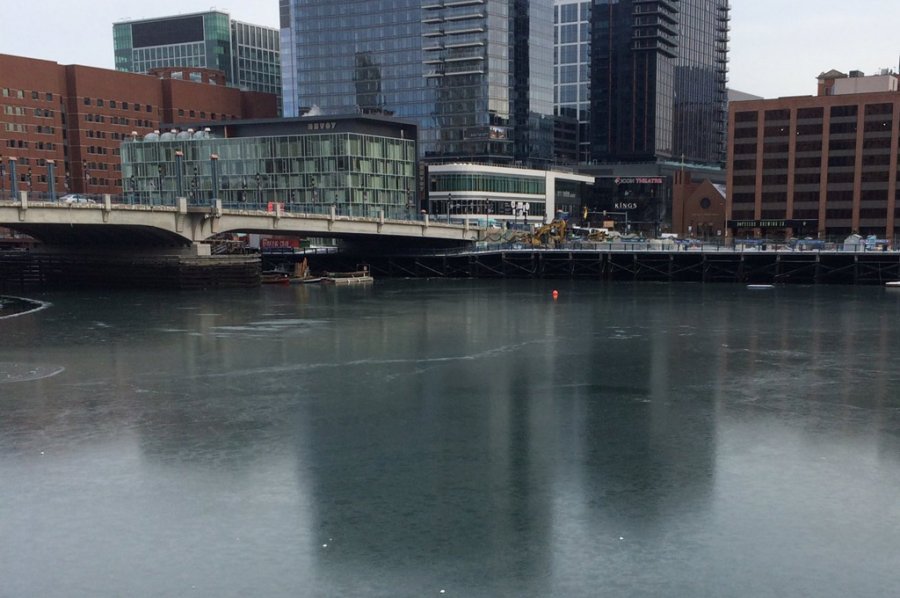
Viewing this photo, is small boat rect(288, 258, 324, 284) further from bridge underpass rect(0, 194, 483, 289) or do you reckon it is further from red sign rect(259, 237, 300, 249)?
red sign rect(259, 237, 300, 249)

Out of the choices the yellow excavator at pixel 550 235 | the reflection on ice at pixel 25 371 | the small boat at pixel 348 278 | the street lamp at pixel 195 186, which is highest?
the street lamp at pixel 195 186

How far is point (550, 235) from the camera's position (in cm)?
11006

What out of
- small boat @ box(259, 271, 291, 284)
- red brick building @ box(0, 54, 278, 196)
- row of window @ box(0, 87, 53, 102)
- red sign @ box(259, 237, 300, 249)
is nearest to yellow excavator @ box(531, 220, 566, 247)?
small boat @ box(259, 271, 291, 284)

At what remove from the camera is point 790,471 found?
22.2 metres

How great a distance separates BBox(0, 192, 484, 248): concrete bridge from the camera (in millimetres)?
75312

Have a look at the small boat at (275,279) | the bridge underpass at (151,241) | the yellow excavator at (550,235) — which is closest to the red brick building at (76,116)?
the bridge underpass at (151,241)

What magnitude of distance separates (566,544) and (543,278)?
8632 centimetres

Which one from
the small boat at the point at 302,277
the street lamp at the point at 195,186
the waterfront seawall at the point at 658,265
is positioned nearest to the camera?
the waterfront seawall at the point at 658,265

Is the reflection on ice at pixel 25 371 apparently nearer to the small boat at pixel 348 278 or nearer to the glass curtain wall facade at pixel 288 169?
the small boat at pixel 348 278

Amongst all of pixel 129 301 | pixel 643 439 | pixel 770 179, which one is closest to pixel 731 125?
pixel 770 179

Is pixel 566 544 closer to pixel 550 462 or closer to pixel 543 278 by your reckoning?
pixel 550 462

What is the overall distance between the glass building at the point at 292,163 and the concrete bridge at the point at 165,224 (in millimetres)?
33809

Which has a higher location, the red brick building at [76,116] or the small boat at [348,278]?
the red brick building at [76,116]

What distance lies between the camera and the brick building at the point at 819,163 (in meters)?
142
